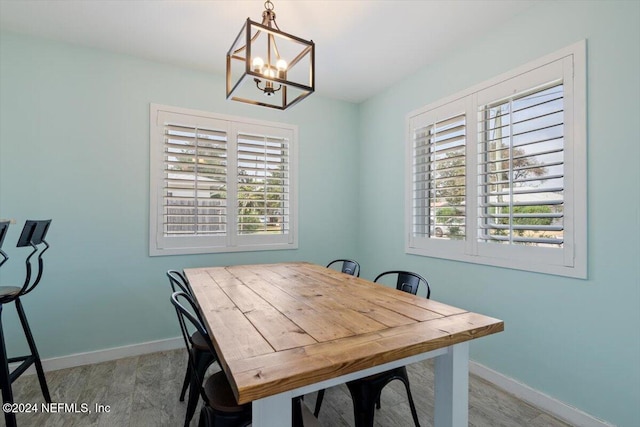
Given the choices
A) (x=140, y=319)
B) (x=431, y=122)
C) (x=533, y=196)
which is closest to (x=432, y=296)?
(x=533, y=196)

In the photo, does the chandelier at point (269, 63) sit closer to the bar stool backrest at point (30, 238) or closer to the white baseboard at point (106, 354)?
the bar stool backrest at point (30, 238)

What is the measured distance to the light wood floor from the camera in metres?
1.84

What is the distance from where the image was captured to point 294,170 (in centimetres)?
348

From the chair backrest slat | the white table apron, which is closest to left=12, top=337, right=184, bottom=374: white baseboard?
the chair backrest slat

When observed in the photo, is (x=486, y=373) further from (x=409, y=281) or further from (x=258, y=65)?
(x=258, y=65)

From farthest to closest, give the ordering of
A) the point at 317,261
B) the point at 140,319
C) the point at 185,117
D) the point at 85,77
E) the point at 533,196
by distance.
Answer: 1. the point at 317,261
2. the point at 185,117
3. the point at 140,319
4. the point at 85,77
5. the point at 533,196

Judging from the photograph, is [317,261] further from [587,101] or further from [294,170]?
[587,101]

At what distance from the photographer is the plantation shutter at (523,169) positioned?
1.97m

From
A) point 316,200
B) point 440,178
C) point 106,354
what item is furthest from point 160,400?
point 440,178

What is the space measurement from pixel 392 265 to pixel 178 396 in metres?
2.25

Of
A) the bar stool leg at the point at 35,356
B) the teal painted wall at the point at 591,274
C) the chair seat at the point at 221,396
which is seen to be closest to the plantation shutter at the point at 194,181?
the bar stool leg at the point at 35,356

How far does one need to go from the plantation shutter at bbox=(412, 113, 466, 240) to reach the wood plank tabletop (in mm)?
1169

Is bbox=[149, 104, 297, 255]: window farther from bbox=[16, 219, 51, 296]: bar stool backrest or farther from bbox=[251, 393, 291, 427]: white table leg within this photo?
bbox=[251, 393, 291, 427]: white table leg

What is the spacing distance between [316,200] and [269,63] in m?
2.11
